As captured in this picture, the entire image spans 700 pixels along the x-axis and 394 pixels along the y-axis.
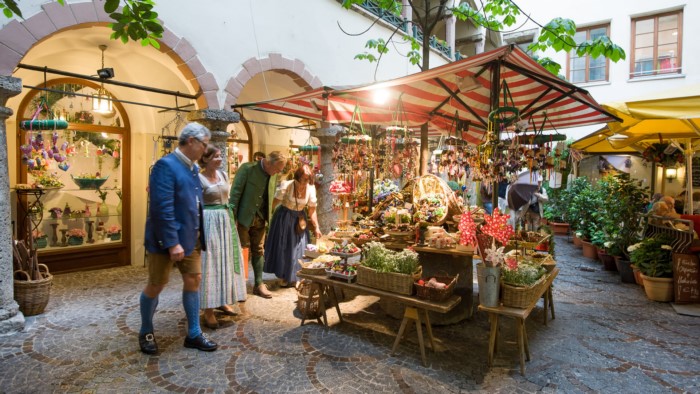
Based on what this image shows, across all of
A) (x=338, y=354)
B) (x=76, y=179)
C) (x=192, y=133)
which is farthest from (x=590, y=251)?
(x=76, y=179)

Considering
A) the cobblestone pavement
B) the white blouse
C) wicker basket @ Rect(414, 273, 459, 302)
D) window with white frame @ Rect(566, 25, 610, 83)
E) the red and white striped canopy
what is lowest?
the cobblestone pavement

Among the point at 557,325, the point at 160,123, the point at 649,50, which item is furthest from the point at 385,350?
the point at 649,50

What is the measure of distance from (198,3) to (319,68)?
2490 millimetres

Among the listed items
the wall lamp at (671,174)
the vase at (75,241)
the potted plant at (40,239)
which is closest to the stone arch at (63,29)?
the potted plant at (40,239)

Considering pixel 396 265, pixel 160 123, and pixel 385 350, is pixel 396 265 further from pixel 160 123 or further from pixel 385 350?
pixel 160 123

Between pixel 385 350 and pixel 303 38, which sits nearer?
pixel 385 350

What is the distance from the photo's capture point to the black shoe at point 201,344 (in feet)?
11.7

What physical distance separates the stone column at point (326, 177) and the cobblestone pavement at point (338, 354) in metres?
3.25

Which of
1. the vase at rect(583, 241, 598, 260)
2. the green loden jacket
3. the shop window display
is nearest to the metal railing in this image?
the green loden jacket

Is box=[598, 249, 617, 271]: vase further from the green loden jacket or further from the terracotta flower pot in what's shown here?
the green loden jacket

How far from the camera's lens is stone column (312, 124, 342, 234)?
26.0ft

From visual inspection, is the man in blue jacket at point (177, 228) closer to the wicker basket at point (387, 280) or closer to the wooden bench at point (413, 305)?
the wooden bench at point (413, 305)

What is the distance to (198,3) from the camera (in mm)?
5746

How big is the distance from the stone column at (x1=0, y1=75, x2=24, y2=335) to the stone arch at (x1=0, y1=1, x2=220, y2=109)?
0.83 ft
